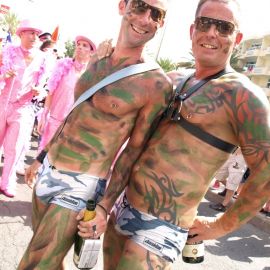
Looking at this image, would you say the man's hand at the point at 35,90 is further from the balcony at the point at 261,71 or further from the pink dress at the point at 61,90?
the balcony at the point at 261,71

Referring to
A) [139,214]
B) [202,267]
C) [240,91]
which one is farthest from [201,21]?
[202,267]

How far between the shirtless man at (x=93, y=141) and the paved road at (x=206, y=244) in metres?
1.35

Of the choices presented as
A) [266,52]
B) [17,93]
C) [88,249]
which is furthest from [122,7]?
[266,52]

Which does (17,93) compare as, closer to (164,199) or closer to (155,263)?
(164,199)

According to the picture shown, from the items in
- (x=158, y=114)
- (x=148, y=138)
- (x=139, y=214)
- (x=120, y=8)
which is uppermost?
(x=120, y=8)

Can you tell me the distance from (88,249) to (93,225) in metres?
0.12

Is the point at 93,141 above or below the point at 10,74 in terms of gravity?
above

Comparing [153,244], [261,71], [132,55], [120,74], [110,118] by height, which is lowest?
[153,244]

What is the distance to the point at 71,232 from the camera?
76.5 inches

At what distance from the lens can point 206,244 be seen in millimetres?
4883

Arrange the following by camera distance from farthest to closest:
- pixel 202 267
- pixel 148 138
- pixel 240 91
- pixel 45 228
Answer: pixel 202 267, pixel 148 138, pixel 45 228, pixel 240 91

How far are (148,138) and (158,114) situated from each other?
0.15m

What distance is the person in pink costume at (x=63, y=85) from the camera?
4.91 metres

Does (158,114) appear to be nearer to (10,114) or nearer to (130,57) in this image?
(130,57)
